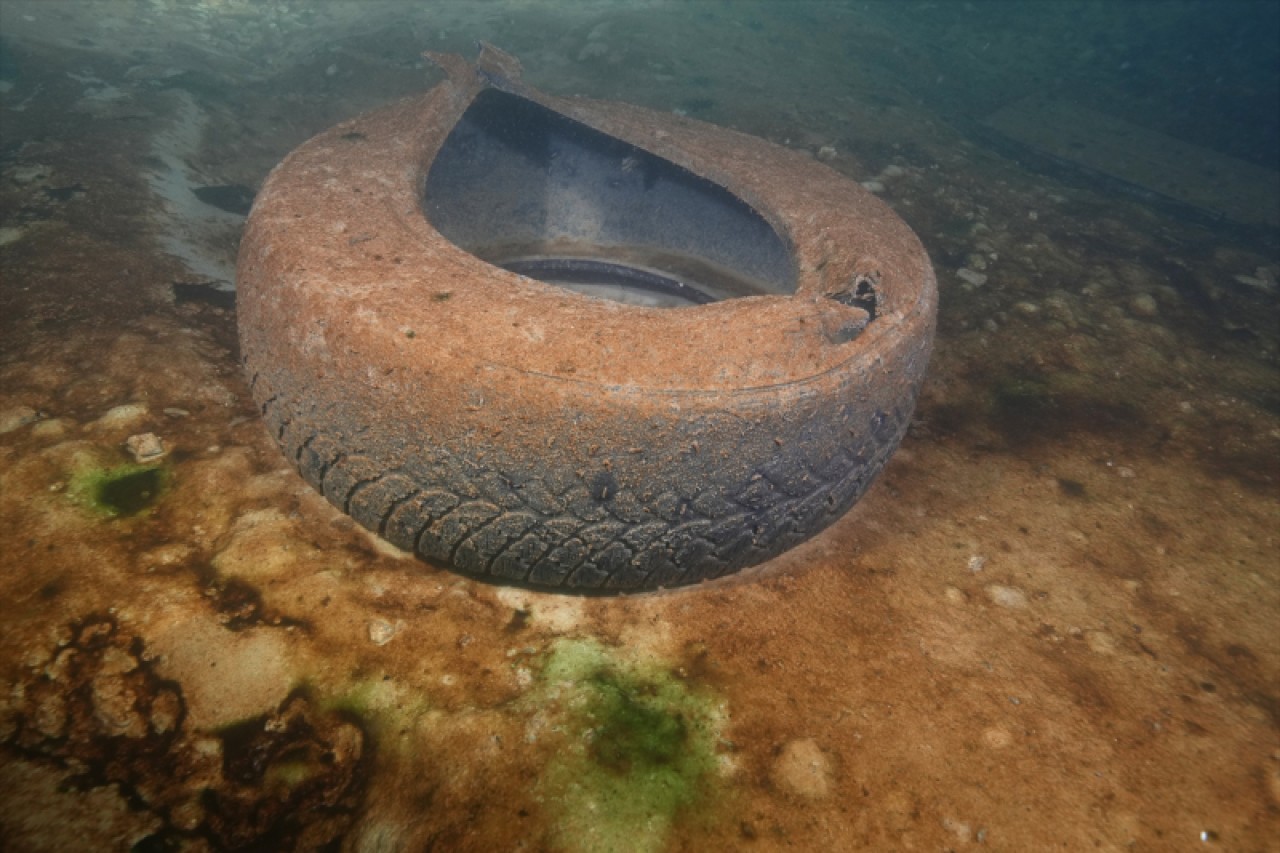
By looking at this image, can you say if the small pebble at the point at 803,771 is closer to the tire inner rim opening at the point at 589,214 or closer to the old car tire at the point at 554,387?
the old car tire at the point at 554,387

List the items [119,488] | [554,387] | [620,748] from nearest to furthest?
[554,387] < [620,748] < [119,488]

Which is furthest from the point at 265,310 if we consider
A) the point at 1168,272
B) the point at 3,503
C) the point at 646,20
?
the point at 646,20

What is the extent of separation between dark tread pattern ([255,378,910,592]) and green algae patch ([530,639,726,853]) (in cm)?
27

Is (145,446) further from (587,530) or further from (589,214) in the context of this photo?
(589,214)

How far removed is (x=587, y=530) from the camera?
1678 millimetres

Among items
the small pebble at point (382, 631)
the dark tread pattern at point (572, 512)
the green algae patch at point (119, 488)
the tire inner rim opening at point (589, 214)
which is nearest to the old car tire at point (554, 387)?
the dark tread pattern at point (572, 512)

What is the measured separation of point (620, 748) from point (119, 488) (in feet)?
5.90

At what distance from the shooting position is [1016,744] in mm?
1744

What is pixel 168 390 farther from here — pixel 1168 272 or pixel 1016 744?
pixel 1168 272

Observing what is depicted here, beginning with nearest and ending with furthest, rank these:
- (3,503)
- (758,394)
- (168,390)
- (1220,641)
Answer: (758,394) < (3,503) < (1220,641) < (168,390)

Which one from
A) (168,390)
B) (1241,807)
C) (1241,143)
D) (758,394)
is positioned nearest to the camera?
(758,394)

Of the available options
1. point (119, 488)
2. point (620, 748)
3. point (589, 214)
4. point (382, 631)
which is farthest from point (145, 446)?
point (589, 214)

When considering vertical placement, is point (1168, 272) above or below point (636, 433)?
below

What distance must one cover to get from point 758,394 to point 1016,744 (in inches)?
48.8
